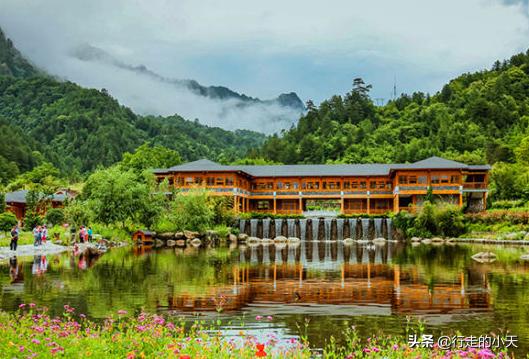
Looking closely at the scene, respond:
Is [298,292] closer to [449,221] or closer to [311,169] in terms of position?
[449,221]

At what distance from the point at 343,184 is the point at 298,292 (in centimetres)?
4082

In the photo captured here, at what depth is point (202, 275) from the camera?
19453 mm

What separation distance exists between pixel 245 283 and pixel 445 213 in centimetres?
2905

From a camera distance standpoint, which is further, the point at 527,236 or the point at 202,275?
the point at 527,236

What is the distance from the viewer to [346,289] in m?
15.9

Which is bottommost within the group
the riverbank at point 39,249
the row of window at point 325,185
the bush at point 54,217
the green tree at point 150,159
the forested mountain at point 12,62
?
the riverbank at point 39,249

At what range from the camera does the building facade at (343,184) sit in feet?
163

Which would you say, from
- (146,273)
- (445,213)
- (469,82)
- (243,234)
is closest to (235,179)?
(243,234)

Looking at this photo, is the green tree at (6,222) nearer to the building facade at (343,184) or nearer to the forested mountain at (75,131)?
the building facade at (343,184)

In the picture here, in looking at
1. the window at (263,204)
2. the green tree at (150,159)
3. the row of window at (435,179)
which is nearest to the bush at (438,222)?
the row of window at (435,179)

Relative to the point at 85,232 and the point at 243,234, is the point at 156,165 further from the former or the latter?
the point at 85,232

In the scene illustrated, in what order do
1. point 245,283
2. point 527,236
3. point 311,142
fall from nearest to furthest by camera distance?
point 245,283 < point 527,236 < point 311,142

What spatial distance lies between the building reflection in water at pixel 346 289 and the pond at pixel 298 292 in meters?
0.03

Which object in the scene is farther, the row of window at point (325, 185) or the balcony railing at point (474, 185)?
the row of window at point (325, 185)
